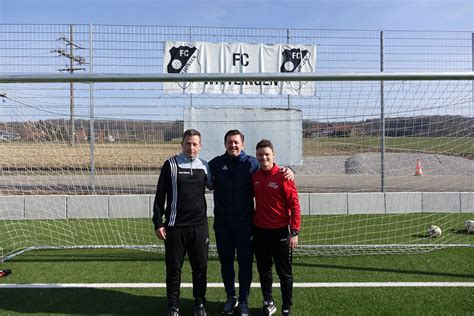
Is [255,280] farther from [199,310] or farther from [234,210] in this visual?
[234,210]

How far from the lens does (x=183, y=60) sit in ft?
28.3

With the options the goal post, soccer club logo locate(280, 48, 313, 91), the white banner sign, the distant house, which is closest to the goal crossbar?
the goal post

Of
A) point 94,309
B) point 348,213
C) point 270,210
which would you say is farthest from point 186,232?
point 348,213

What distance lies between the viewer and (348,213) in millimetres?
8422

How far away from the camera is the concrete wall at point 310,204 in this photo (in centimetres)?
811

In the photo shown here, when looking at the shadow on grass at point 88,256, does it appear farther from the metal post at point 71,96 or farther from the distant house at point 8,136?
the metal post at point 71,96

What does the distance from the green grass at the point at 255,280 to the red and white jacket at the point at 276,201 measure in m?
0.94

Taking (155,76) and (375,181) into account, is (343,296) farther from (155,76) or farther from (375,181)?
(375,181)

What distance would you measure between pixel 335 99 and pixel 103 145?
13.7 ft

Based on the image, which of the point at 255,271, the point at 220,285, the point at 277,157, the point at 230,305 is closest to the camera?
the point at 230,305

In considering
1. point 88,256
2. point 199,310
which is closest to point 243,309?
point 199,310

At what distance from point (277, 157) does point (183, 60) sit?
303 cm

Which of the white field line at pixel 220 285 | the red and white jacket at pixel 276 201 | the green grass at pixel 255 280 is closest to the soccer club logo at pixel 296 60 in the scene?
the green grass at pixel 255 280

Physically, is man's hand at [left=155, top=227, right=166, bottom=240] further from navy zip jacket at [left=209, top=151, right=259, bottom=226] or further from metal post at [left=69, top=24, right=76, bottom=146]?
metal post at [left=69, top=24, right=76, bottom=146]
